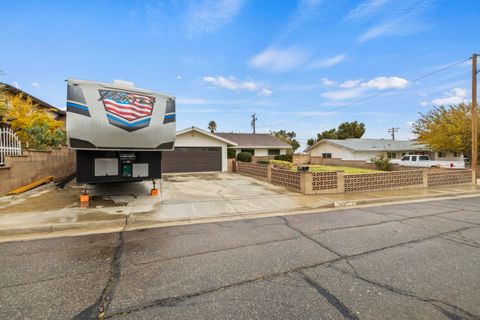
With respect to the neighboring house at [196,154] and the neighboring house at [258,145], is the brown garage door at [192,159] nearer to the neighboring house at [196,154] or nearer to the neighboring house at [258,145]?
the neighboring house at [196,154]

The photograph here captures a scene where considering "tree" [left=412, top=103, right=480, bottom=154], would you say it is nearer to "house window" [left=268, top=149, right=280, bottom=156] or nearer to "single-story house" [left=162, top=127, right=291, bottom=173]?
A: "house window" [left=268, top=149, right=280, bottom=156]

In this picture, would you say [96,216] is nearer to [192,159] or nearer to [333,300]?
[333,300]

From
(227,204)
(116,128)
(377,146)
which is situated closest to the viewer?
(116,128)

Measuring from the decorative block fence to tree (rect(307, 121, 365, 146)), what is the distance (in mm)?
39656

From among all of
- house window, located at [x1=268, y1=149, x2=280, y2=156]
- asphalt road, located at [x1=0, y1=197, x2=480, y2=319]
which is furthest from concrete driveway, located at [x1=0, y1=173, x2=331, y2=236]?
house window, located at [x1=268, y1=149, x2=280, y2=156]

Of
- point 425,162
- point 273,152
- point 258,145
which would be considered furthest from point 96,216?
point 425,162

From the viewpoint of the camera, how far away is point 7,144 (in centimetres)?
814

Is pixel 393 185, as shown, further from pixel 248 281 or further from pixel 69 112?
pixel 69 112

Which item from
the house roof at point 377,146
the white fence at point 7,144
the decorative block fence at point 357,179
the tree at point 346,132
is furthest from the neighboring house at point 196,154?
the tree at point 346,132

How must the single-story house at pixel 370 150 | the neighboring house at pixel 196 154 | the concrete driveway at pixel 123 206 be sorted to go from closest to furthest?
1. the concrete driveway at pixel 123 206
2. the neighboring house at pixel 196 154
3. the single-story house at pixel 370 150

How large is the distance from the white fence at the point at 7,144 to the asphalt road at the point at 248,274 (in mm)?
5781

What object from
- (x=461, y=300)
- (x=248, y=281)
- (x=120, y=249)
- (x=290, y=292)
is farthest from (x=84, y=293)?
(x=461, y=300)

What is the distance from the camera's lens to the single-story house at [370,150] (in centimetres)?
3003

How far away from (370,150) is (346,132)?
23.7 m
